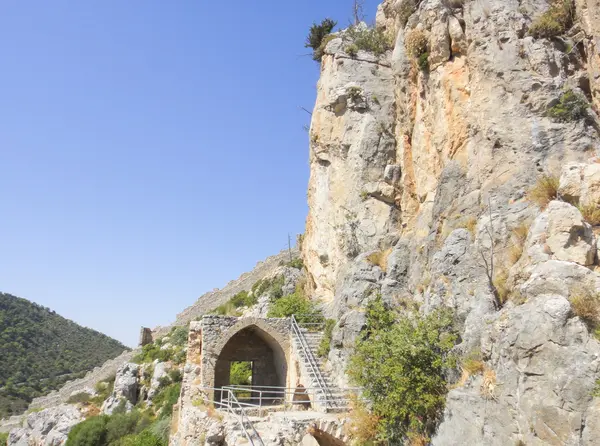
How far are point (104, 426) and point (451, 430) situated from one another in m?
22.2

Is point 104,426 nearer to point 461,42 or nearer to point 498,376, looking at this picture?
point 498,376

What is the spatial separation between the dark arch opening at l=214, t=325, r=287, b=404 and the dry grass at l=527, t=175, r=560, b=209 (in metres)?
12.5

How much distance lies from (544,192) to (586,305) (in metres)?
3.82

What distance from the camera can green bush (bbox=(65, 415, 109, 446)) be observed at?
23688 millimetres

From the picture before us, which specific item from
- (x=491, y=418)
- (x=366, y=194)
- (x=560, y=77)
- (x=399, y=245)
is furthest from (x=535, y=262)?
(x=366, y=194)

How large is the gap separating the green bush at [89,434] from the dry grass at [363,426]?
60.2 feet

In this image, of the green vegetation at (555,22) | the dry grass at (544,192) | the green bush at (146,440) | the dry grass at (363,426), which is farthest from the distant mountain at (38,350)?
the green vegetation at (555,22)

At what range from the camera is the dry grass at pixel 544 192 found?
10312 millimetres

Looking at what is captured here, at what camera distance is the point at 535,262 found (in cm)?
880

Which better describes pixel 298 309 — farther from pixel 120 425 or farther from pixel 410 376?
pixel 120 425

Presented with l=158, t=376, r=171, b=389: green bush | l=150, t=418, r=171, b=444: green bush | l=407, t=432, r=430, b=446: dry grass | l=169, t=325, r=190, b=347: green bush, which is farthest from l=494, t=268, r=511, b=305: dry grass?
l=169, t=325, r=190, b=347: green bush

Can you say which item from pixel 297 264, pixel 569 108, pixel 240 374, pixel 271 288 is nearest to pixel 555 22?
pixel 569 108

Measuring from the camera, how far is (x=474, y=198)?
12586 millimetres

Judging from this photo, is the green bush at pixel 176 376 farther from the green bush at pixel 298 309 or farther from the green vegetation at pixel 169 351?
the green bush at pixel 298 309
